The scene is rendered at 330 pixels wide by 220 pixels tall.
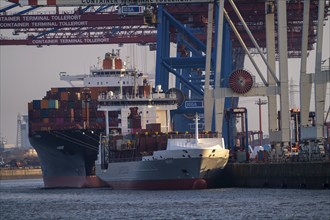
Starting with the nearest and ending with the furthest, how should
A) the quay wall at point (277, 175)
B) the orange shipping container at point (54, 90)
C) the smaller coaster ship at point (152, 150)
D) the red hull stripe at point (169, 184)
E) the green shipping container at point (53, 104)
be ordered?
the quay wall at point (277, 175) → the smaller coaster ship at point (152, 150) → the red hull stripe at point (169, 184) → the green shipping container at point (53, 104) → the orange shipping container at point (54, 90)

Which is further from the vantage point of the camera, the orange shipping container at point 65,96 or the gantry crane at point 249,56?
the orange shipping container at point 65,96

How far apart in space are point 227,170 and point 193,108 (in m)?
11.4

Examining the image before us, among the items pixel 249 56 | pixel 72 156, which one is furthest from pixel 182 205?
pixel 72 156

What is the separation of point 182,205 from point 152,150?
21.7 metres

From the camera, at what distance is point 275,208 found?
60.2 metres

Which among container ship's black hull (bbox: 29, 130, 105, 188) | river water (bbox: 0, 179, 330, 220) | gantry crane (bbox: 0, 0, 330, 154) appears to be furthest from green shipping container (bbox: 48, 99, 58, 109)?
river water (bbox: 0, 179, 330, 220)

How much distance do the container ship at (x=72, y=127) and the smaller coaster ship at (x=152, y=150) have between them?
3.26m

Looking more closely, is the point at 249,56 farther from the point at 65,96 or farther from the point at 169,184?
the point at 65,96

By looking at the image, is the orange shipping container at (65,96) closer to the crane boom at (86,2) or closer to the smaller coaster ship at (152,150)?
the smaller coaster ship at (152,150)

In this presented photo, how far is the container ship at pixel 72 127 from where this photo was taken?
10381 cm

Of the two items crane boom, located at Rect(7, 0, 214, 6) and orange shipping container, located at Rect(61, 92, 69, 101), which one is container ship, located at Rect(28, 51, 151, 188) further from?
crane boom, located at Rect(7, 0, 214, 6)

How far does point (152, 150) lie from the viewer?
3425 inches

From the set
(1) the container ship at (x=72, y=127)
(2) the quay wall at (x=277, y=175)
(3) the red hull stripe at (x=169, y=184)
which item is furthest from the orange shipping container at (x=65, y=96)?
(2) the quay wall at (x=277, y=175)

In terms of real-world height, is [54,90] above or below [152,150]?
above
